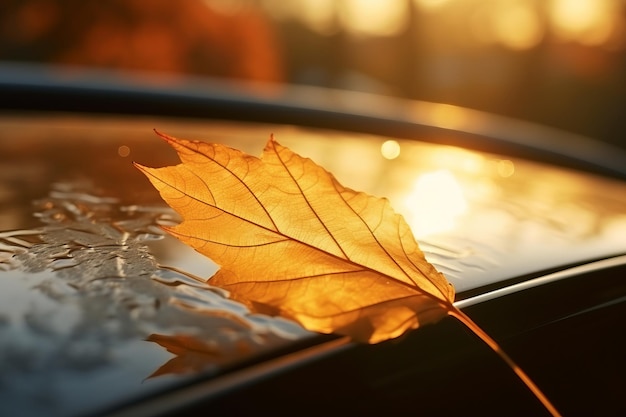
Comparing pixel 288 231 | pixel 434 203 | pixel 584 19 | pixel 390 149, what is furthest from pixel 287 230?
pixel 584 19

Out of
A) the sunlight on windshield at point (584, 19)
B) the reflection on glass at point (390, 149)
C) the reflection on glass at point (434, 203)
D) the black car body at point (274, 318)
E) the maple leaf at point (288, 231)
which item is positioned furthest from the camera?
the sunlight on windshield at point (584, 19)

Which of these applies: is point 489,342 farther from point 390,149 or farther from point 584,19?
point 584,19

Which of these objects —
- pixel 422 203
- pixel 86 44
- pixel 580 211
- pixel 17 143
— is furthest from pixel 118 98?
pixel 86 44

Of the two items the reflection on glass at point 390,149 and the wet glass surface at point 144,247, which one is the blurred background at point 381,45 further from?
the wet glass surface at point 144,247

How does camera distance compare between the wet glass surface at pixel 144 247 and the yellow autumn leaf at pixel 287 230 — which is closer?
the wet glass surface at pixel 144 247

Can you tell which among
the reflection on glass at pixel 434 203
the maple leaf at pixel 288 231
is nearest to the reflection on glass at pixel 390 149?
the reflection on glass at pixel 434 203

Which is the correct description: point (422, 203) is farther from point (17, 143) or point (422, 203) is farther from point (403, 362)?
point (17, 143)
